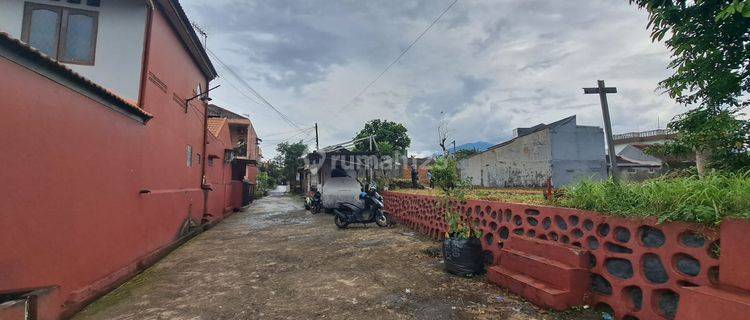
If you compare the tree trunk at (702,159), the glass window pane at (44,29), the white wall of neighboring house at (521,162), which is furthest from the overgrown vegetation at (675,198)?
the white wall of neighboring house at (521,162)

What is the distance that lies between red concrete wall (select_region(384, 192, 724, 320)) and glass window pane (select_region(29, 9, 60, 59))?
867 cm

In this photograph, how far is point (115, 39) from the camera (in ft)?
20.3

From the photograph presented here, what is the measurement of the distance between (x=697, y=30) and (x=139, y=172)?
7.76 m

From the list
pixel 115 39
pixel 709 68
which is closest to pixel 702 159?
pixel 709 68

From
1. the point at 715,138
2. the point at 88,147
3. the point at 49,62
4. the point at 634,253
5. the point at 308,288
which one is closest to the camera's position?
the point at 634,253

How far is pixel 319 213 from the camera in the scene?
48.2ft

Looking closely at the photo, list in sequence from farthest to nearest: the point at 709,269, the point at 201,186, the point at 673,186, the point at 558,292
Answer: the point at 201,186, the point at 558,292, the point at 673,186, the point at 709,269

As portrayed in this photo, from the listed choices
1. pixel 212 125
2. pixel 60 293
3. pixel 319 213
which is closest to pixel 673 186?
pixel 60 293

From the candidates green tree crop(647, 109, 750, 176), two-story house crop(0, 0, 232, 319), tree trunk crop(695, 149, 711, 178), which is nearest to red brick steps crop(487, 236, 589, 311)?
green tree crop(647, 109, 750, 176)

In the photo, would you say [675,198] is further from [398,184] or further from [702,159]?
[398,184]

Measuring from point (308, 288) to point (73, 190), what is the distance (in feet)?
9.75

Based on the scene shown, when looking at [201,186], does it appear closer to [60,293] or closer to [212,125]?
[212,125]

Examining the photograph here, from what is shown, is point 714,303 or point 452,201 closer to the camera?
point 714,303

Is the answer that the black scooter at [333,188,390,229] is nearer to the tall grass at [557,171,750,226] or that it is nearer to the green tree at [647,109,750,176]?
the tall grass at [557,171,750,226]
